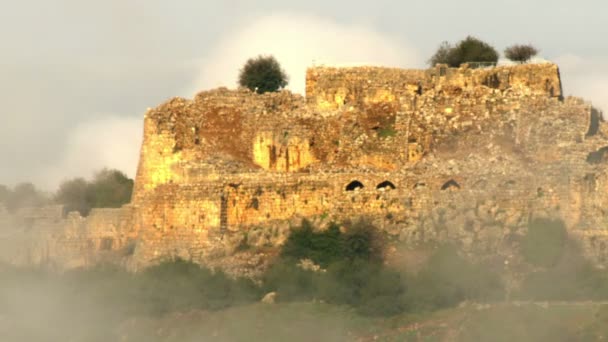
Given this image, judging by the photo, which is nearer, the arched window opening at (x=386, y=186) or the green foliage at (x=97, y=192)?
the arched window opening at (x=386, y=186)

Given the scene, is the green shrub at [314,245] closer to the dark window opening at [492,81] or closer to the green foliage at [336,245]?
the green foliage at [336,245]

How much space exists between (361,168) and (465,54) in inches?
349

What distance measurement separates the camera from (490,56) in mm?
89438

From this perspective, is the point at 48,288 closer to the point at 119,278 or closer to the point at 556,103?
the point at 119,278

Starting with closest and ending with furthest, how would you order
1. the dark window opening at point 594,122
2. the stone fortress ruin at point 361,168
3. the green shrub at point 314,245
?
1. the stone fortress ruin at point 361,168
2. the green shrub at point 314,245
3. the dark window opening at point 594,122

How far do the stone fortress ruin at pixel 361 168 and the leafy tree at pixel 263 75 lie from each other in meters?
3.20

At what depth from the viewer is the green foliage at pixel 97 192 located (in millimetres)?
97438

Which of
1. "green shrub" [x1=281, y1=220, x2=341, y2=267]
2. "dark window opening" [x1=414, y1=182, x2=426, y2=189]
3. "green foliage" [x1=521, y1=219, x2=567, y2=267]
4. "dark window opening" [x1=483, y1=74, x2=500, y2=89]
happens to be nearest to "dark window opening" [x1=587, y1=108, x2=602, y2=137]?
"green foliage" [x1=521, y1=219, x2=567, y2=267]

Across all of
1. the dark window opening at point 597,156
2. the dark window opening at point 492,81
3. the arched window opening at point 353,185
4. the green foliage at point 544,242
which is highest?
the dark window opening at point 492,81

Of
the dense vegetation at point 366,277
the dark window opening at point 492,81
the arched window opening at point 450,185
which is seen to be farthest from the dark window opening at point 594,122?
the dense vegetation at point 366,277

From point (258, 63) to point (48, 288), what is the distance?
10.4 meters

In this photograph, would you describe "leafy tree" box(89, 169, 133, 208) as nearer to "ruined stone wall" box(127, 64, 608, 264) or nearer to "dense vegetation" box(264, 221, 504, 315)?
"ruined stone wall" box(127, 64, 608, 264)

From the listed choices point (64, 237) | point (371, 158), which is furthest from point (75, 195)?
point (371, 158)

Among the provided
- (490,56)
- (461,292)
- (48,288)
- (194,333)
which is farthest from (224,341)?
(490,56)
